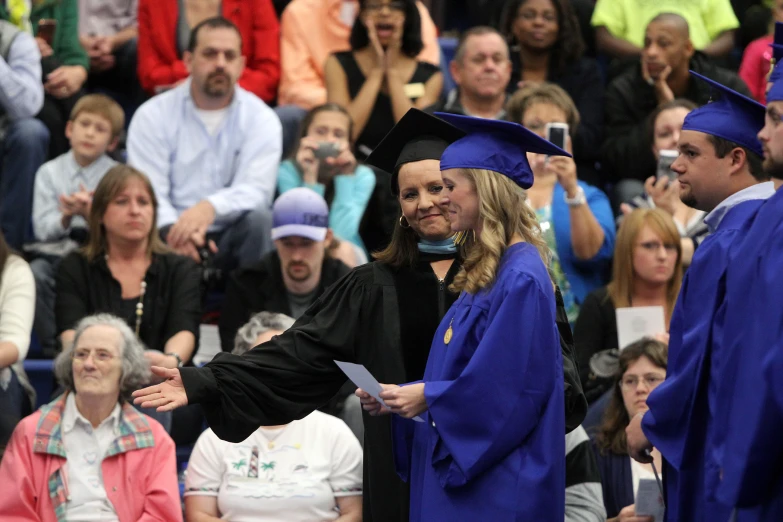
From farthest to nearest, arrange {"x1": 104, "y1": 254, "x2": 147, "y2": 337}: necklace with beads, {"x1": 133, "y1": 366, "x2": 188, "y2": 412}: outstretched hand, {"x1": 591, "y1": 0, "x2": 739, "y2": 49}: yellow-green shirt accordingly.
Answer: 1. {"x1": 591, "y1": 0, "x2": 739, "y2": 49}: yellow-green shirt
2. {"x1": 104, "y1": 254, "x2": 147, "y2": 337}: necklace with beads
3. {"x1": 133, "y1": 366, "x2": 188, "y2": 412}: outstretched hand

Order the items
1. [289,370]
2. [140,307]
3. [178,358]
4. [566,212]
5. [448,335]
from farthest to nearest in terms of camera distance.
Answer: [566,212], [140,307], [178,358], [289,370], [448,335]

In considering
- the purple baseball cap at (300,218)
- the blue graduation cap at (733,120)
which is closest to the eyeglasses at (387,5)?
the purple baseball cap at (300,218)

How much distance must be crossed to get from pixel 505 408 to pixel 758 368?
2.41 feet

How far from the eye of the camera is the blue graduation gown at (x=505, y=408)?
376 cm

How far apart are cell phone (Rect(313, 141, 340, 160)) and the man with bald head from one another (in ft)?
5.67

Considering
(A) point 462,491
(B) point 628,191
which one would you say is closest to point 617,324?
(B) point 628,191

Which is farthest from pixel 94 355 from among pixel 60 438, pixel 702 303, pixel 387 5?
pixel 387 5

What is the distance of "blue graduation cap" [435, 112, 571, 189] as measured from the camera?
3.94 meters

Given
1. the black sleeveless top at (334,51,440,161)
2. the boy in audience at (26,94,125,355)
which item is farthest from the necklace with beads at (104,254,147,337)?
the black sleeveless top at (334,51,440,161)

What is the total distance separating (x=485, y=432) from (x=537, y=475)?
186mm

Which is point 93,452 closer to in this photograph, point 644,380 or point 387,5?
point 644,380

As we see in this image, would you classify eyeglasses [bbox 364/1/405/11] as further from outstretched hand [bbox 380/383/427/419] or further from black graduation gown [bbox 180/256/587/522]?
outstretched hand [bbox 380/383/427/419]

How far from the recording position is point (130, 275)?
6.64 m

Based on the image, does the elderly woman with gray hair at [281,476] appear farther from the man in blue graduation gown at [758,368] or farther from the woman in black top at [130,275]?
the man in blue graduation gown at [758,368]
